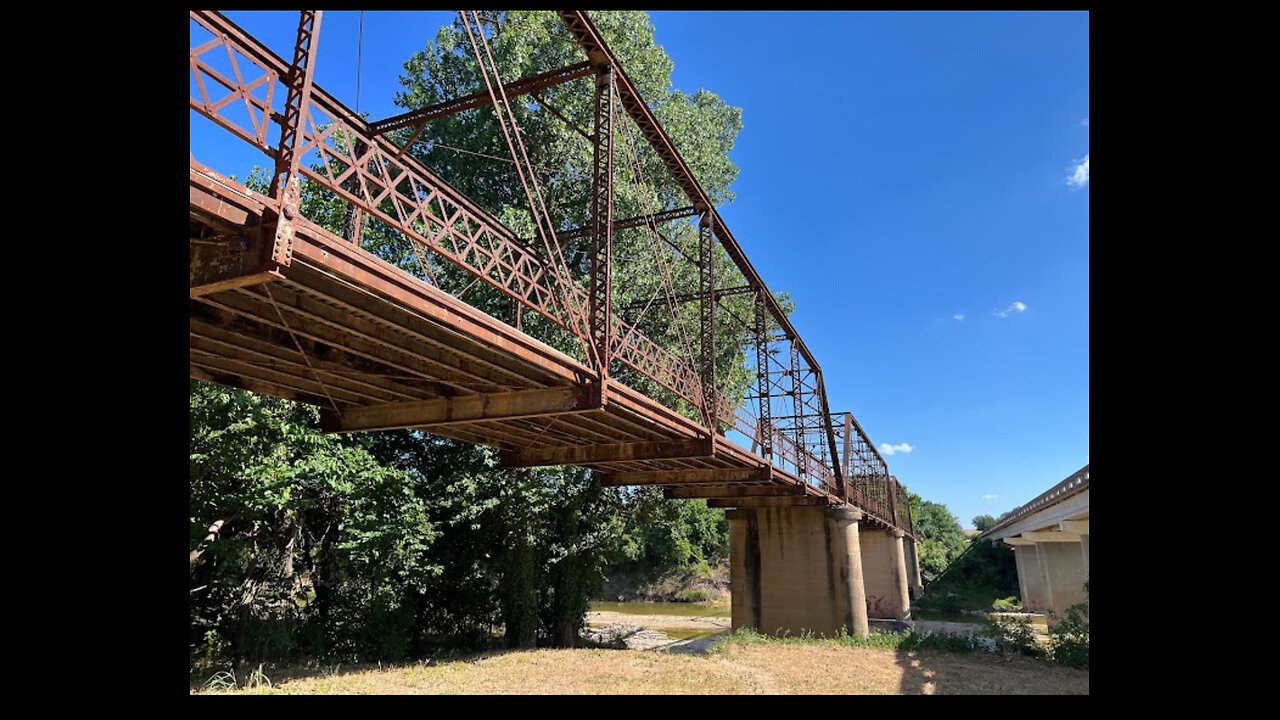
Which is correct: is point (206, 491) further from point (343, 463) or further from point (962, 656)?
point (962, 656)

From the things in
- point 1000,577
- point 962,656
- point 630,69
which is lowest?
point 1000,577

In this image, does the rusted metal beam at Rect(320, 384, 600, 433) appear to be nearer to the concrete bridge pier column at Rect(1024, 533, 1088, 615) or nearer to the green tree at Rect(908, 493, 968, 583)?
the concrete bridge pier column at Rect(1024, 533, 1088, 615)

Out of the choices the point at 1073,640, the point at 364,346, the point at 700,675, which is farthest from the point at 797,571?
the point at 364,346

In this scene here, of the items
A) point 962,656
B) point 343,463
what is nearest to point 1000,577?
point 962,656

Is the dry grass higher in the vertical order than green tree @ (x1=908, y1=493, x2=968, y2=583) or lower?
higher

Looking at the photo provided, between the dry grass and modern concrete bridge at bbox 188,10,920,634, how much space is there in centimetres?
449

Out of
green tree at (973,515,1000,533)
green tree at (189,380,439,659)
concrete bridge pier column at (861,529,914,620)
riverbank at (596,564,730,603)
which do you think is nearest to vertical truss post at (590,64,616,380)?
green tree at (189,380,439,659)

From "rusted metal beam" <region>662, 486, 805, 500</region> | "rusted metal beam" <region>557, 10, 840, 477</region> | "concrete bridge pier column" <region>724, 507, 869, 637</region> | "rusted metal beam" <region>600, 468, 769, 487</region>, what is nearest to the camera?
"rusted metal beam" <region>557, 10, 840, 477</region>

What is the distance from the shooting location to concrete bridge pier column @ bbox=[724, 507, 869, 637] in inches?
942

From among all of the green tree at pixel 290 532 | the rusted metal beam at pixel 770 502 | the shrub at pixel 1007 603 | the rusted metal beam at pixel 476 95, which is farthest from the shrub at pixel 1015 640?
the shrub at pixel 1007 603

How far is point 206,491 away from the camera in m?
14.7

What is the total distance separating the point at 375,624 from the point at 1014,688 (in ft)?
49.2

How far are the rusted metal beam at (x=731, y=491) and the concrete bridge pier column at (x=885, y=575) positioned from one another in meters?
23.5

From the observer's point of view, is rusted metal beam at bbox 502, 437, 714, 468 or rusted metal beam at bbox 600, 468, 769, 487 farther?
rusted metal beam at bbox 600, 468, 769, 487
